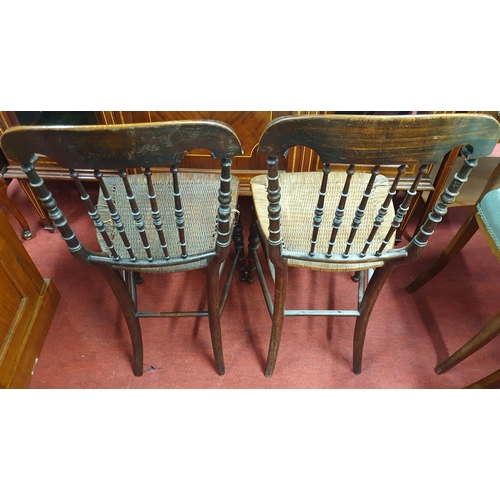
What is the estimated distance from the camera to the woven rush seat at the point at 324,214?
1.01m

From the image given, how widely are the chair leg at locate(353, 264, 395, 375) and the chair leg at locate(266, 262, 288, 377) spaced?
0.24 m

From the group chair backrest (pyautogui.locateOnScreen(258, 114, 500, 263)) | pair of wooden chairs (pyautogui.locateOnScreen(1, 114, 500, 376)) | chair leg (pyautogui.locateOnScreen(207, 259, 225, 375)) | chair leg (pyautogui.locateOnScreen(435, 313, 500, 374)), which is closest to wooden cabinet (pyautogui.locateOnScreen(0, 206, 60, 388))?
pair of wooden chairs (pyautogui.locateOnScreen(1, 114, 500, 376))

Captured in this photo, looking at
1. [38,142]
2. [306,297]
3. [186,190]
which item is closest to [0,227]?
[186,190]

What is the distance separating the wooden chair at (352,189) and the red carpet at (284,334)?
126mm

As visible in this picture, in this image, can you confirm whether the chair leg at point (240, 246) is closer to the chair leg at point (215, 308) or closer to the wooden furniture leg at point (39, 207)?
the chair leg at point (215, 308)

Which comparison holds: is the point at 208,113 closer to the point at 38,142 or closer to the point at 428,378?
the point at 38,142

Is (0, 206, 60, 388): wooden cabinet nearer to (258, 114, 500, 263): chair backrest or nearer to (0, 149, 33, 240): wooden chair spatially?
(0, 149, 33, 240): wooden chair

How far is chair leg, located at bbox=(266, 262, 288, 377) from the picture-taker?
3.34ft

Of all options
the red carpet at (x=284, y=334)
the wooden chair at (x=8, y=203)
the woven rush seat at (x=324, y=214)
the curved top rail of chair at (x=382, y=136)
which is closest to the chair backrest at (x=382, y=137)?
the curved top rail of chair at (x=382, y=136)

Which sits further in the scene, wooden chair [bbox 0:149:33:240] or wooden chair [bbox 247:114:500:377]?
wooden chair [bbox 0:149:33:240]

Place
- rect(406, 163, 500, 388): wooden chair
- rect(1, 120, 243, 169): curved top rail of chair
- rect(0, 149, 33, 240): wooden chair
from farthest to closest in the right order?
rect(0, 149, 33, 240): wooden chair < rect(406, 163, 500, 388): wooden chair < rect(1, 120, 243, 169): curved top rail of chair

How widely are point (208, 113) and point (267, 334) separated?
0.82 meters

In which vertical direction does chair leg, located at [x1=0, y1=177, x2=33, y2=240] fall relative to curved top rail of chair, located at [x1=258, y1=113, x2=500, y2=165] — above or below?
below

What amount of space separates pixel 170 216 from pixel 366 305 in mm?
628
